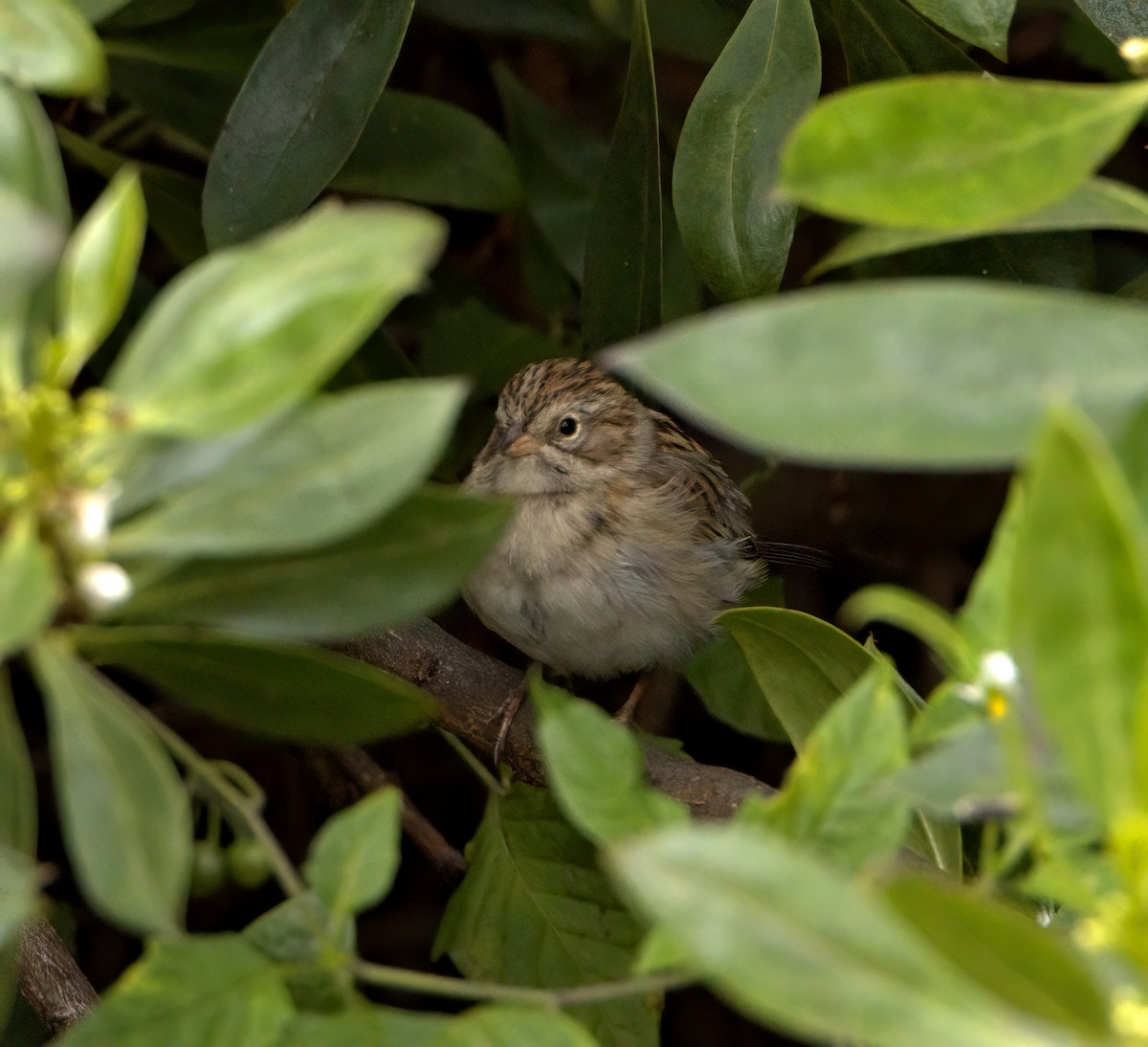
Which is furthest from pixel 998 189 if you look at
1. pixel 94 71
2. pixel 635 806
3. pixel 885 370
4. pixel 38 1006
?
pixel 38 1006

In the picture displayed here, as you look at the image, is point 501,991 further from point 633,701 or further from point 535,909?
point 633,701

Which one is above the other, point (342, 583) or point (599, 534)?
point (342, 583)

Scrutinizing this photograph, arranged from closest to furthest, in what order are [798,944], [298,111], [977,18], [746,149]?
1. [798,944]
2. [977,18]
3. [746,149]
4. [298,111]

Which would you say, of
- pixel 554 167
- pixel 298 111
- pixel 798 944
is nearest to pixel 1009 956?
pixel 798 944

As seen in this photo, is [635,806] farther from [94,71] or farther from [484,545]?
[94,71]

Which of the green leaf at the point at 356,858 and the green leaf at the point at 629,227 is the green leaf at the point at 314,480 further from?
the green leaf at the point at 629,227

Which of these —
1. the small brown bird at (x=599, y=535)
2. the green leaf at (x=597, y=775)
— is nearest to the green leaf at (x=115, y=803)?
the green leaf at (x=597, y=775)

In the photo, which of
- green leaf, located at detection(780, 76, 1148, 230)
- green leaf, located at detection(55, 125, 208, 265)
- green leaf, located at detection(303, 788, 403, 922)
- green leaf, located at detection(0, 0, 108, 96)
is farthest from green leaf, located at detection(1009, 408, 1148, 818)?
green leaf, located at detection(55, 125, 208, 265)
